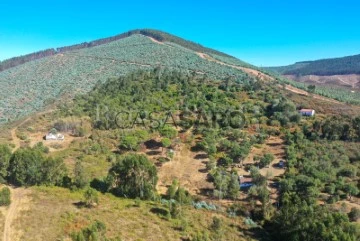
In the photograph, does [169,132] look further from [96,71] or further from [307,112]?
[96,71]

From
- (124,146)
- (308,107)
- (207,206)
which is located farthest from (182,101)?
(207,206)

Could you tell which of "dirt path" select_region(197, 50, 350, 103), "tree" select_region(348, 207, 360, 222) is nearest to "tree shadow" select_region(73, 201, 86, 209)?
"tree" select_region(348, 207, 360, 222)

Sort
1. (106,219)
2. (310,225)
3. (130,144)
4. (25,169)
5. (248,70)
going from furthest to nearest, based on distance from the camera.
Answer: (248,70) → (130,144) → (25,169) → (106,219) → (310,225)

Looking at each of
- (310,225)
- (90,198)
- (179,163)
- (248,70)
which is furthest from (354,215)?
(248,70)

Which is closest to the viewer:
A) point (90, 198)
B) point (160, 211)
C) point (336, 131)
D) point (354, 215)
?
point (90, 198)

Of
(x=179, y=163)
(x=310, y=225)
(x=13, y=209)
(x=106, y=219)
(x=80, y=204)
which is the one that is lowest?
(x=310, y=225)

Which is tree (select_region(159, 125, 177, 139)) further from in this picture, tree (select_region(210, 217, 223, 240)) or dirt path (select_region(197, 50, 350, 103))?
dirt path (select_region(197, 50, 350, 103))

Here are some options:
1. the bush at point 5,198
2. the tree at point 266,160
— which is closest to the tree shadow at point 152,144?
the tree at point 266,160

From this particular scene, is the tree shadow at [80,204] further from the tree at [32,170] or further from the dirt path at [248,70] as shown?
the dirt path at [248,70]
